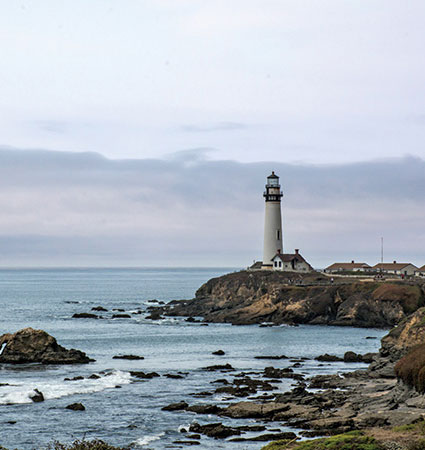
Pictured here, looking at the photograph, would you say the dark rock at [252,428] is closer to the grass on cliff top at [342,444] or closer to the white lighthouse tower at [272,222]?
the grass on cliff top at [342,444]

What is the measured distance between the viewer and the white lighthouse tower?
121688mm

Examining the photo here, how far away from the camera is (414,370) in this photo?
38.8 meters

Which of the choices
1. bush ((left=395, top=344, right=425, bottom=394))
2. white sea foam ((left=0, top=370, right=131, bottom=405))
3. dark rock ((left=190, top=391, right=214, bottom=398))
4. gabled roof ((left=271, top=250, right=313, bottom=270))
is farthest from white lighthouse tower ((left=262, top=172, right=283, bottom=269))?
bush ((left=395, top=344, right=425, bottom=394))

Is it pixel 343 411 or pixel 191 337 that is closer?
pixel 343 411

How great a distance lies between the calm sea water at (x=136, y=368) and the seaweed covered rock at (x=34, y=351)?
2.05 metres

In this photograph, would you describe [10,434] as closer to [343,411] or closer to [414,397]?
[343,411]

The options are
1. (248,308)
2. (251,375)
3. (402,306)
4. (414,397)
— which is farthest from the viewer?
(248,308)

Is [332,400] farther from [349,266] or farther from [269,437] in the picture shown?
[349,266]

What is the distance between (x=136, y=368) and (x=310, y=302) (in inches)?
1800

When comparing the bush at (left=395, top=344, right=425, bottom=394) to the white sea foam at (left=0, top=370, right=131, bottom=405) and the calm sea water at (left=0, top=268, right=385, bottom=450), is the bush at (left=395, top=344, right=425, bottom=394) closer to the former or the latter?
the calm sea water at (left=0, top=268, right=385, bottom=450)

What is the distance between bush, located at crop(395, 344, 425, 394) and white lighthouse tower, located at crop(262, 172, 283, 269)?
79705 millimetres

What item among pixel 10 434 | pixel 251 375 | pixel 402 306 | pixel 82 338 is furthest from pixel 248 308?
pixel 10 434

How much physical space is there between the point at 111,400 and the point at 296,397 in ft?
38.0

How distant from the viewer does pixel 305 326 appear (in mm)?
95375
